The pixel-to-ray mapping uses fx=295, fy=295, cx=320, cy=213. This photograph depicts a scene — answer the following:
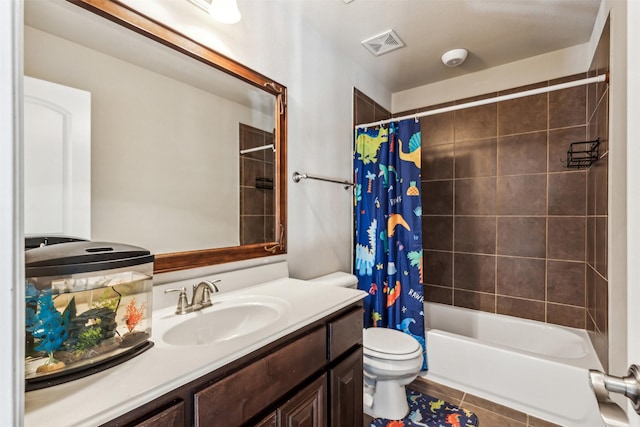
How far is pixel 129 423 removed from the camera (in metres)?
0.58

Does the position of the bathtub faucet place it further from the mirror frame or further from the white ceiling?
the white ceiling

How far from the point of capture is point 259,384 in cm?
84

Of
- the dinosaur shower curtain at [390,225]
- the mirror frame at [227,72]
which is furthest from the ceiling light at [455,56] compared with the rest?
the mirror frame at [227,72]

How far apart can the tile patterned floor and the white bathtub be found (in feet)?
0.15

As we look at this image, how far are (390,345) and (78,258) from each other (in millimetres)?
1590

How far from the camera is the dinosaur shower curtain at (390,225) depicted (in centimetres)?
210

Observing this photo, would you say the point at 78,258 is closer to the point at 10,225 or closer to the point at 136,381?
the point at 136,381

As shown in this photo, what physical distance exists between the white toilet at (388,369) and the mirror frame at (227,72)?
53 cm

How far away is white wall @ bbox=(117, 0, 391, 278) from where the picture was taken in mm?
1401

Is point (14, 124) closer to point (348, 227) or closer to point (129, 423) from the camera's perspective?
point (129, 423)

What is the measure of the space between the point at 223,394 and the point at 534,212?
2520 mm

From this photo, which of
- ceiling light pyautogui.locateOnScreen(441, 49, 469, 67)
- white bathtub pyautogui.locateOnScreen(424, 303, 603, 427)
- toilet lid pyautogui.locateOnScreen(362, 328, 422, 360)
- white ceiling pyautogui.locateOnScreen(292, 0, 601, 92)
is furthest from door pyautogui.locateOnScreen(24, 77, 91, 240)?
ceiling light pyautogui.locateOnScreen(441, 49, 469, 67)
